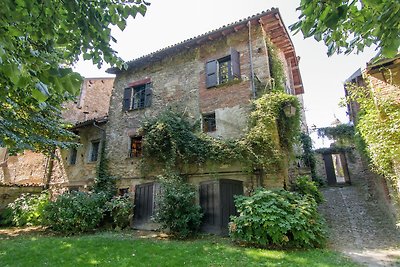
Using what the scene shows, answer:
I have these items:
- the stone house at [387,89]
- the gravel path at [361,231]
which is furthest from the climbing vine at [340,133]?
the stone house at [387,89]

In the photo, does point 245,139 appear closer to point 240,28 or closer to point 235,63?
point 235,63

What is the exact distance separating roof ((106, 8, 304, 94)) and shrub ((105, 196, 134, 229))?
7.03 metres

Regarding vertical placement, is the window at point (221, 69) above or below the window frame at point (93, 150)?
above

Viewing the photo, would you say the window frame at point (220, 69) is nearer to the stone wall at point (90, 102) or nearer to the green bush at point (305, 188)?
the green bush at point (305, 188)

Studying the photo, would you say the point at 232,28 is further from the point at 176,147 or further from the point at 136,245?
the point at 136,245

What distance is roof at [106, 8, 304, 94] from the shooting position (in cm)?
993

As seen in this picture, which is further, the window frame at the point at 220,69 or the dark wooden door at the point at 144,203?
the dark wooden door at the point at 144,203

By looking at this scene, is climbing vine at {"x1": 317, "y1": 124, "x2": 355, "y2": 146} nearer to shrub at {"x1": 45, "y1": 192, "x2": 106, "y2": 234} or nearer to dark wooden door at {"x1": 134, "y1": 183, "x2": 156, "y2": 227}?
dark wooden door at {"x1": 134, "y1": 183, "x2": 156, "y2": 227}

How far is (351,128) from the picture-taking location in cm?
1552

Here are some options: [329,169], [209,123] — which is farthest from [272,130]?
[329,169]

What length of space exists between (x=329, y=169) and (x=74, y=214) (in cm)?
1481

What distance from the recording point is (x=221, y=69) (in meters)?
10.7

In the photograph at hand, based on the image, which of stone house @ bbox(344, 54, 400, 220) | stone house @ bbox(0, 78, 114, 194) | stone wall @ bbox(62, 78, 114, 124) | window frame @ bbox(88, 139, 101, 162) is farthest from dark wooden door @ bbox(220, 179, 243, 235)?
stone wall @ bbox(62, 78, 114, 124)

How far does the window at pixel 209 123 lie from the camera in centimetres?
1018
